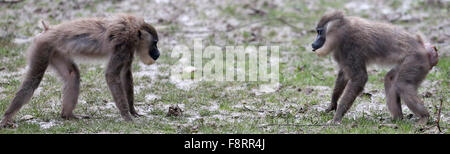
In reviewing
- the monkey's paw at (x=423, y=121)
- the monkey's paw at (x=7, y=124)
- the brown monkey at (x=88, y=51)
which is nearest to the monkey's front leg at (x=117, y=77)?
the brown monkey at (x=88, y=51)

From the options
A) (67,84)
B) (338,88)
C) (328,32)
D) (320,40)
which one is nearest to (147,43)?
(67,84)

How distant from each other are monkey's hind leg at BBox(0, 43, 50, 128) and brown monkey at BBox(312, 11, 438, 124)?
13.4ft

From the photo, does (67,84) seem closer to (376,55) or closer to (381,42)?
(376,55)

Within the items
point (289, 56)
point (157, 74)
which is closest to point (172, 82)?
point (157, 74)

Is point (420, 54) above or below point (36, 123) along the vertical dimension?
above

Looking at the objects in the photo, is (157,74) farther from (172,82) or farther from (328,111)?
(328,111)

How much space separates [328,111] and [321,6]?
7890mm

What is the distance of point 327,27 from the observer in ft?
29.6

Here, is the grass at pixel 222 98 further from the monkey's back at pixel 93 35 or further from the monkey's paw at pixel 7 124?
the monkey's back at pixel 93 35

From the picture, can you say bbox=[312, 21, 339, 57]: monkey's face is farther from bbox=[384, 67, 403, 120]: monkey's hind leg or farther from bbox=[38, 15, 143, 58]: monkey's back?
Result: bbox=[38, 15, 143, 58]: monkey's back

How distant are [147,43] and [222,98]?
2.24 metres

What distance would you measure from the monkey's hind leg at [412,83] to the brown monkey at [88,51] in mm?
3749

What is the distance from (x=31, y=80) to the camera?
27.5ft

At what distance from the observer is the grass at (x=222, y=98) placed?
8.44 meters
